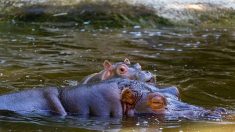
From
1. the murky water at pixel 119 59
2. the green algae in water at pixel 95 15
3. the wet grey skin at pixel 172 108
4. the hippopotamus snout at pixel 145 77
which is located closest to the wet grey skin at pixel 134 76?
the hippopotamus snout at pixel 145 77

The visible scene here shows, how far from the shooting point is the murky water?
15.5 ft

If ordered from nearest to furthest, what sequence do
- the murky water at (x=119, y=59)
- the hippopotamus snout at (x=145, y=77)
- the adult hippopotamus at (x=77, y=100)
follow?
1. the murky water at (x=119, y=59)
2. the adult hippopotamus at (x=77, y=100)
3. the hippopotamus snout at (x=145, y=77)

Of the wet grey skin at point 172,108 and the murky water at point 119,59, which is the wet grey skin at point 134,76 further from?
the wet grey skin at point 172,108

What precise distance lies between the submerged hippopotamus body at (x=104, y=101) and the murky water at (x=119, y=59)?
0.13 meters

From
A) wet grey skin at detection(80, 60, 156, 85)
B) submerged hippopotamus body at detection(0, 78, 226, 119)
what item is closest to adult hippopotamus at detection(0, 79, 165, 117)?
submerged hippopotamus body at detection(0, 78, 226, 119)

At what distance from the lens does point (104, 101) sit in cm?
486

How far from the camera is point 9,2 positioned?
48.5 feet

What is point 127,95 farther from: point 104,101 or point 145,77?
point 145,77

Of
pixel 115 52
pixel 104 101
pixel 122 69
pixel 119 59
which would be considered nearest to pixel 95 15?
pixel 115 52

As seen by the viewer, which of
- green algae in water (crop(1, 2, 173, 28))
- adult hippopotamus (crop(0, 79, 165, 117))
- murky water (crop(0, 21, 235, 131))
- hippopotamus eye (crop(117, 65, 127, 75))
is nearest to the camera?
murky water (crop(0, 21, 235, 131))

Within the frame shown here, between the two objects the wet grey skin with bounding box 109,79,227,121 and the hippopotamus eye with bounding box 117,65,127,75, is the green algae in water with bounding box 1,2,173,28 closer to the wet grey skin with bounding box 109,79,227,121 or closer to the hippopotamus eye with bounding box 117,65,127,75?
the hippopotamus eye with bounding box 117,65,127,75

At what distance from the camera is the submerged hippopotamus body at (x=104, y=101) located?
4.88 meters

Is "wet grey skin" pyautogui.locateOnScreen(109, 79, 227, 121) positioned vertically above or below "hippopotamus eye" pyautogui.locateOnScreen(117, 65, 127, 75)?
below

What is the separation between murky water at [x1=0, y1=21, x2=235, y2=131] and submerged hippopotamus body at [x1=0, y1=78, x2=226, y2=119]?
125 mm
